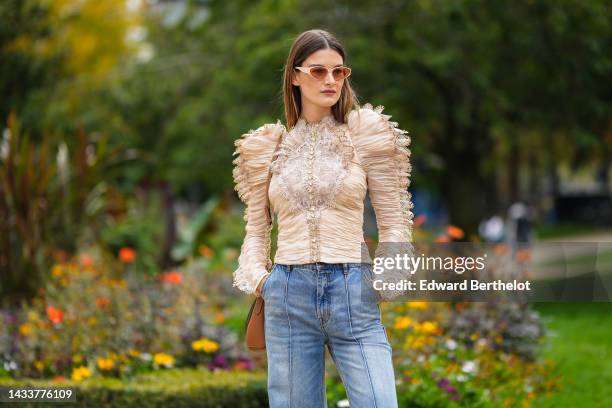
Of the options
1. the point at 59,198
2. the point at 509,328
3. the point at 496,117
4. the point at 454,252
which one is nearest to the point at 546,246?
the point at 454,252

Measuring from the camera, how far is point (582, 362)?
749 centimetres

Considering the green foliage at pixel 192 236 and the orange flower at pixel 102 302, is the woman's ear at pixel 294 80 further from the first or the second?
the green foliage at pixel 192 236

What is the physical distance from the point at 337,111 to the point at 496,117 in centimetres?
968

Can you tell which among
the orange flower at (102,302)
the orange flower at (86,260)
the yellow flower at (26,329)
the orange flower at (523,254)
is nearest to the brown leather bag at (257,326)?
the orange flower at (102,302)

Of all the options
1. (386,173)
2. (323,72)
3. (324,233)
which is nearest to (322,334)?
(324,233)

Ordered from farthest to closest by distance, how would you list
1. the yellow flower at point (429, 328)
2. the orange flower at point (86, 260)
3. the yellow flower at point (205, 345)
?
the orange flower at point (86, 260), the yellow flower at point (205, 345), the yellow flower at point (429, 328)

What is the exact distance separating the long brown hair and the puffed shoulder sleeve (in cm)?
8

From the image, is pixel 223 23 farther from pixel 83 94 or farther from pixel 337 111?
pixel 337 111

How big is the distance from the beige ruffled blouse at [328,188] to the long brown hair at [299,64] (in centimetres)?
5

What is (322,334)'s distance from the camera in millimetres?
3160

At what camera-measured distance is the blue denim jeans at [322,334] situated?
10.1 ft

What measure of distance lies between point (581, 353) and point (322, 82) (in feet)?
18.3

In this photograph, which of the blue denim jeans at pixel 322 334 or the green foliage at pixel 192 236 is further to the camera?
the green foliage at pixel 192 236

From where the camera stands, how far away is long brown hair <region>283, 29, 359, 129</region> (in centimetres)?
329
